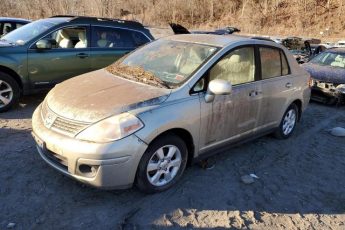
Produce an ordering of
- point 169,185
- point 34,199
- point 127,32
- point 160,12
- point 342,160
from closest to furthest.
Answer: point 34,199
point 169,185
point 342,160
point 127,32
point 160,12

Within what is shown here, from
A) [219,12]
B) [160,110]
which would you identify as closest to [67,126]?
A: [160,110]

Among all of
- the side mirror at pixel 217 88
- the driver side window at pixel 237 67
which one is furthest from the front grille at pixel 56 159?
the driver side window at pixel 237 67

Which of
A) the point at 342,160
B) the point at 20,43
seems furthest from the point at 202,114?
the point at 20,43

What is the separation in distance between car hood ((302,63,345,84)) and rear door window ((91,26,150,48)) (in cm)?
437

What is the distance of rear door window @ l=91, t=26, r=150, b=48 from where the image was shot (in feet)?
24.7

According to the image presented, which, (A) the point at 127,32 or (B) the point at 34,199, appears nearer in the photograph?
(B) the point at 34,199

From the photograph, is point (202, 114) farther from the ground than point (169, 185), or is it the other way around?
point (202, 114)

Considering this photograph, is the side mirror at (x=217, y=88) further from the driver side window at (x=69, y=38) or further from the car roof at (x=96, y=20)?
the car roof at (x=96, y=20)

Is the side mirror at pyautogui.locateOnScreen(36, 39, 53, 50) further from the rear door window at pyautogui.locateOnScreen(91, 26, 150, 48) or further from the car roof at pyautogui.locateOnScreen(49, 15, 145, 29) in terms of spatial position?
the rear door window at pyautogui.locateOnScreen(91, 26, 150, 48)

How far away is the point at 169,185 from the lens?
4.27m

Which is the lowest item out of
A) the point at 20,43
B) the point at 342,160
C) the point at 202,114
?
the point at 342,160

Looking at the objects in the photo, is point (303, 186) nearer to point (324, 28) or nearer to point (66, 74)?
point (66, 74)

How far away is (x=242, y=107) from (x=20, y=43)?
4.13 meters

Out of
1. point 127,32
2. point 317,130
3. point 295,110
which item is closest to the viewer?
point 295,110
